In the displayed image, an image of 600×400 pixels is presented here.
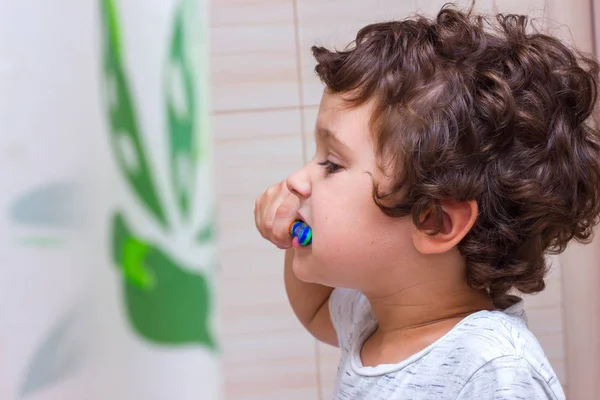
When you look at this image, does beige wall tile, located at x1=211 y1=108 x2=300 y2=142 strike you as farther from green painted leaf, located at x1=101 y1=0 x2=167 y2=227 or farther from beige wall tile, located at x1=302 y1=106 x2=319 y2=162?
green painted leaf, located at x1=101 y1=0 x2=167 y2=227

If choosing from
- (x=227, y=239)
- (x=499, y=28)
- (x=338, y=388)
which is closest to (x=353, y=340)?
(x=338, y=388)

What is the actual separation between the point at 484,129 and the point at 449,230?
0.10 meters

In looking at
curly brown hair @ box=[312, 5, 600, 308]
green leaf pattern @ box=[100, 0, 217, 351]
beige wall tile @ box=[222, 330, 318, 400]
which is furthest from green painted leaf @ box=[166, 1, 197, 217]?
beige wall tile @ box=[222, 330, 318, 400]

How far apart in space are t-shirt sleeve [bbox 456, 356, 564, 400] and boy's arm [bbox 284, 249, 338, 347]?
0.28 meters

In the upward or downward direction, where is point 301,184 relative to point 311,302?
upward

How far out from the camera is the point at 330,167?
2.31ft

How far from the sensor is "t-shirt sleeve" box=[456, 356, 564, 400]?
0.61 metres

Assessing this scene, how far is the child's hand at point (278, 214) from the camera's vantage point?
75 centimetres

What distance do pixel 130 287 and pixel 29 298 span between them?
4 cm

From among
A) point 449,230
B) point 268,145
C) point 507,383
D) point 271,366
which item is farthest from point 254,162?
point 507,383

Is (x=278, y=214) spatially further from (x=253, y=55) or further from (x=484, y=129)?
(x=253, y=55)

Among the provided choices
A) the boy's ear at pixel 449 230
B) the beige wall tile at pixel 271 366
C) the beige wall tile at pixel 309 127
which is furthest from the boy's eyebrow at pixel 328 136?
the beige wall tile at pixel 271 366

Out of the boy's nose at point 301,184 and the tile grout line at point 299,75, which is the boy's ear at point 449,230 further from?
the tile grout line at point 299,75

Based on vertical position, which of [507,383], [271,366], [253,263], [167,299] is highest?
[167,299]
